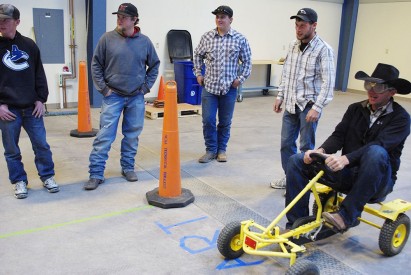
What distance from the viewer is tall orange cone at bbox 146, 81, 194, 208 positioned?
3.64m

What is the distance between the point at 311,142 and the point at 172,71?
545 centimetres

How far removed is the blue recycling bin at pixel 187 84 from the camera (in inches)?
319

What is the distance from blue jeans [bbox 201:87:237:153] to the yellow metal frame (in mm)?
1998

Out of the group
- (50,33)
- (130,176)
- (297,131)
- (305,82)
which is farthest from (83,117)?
(305,82)

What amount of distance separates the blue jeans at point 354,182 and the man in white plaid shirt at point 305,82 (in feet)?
2.79

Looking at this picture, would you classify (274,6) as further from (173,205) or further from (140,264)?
(140,264)

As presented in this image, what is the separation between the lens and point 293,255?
2592 mm

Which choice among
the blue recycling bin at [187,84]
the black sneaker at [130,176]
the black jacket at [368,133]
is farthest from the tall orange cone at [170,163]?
the blue recycling bin at [187,84]

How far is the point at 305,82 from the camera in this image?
380cm

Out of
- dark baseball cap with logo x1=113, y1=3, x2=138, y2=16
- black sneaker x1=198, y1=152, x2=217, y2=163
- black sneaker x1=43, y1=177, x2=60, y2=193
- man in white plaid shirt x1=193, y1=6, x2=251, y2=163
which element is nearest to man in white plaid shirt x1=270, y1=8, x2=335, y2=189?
man in white plaid shirt x1=193, y1=6, x2=251, y2=163

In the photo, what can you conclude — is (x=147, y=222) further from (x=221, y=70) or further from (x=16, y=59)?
(x=221, y=70)

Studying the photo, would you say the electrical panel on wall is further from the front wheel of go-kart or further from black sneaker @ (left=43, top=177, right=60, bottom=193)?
the front wheel of go-kart

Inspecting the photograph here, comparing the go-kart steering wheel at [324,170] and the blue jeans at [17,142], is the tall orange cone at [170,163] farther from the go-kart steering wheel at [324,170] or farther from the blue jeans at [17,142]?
the go-kart steering wheel at [324,170]

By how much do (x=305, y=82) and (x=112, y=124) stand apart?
1.88m
